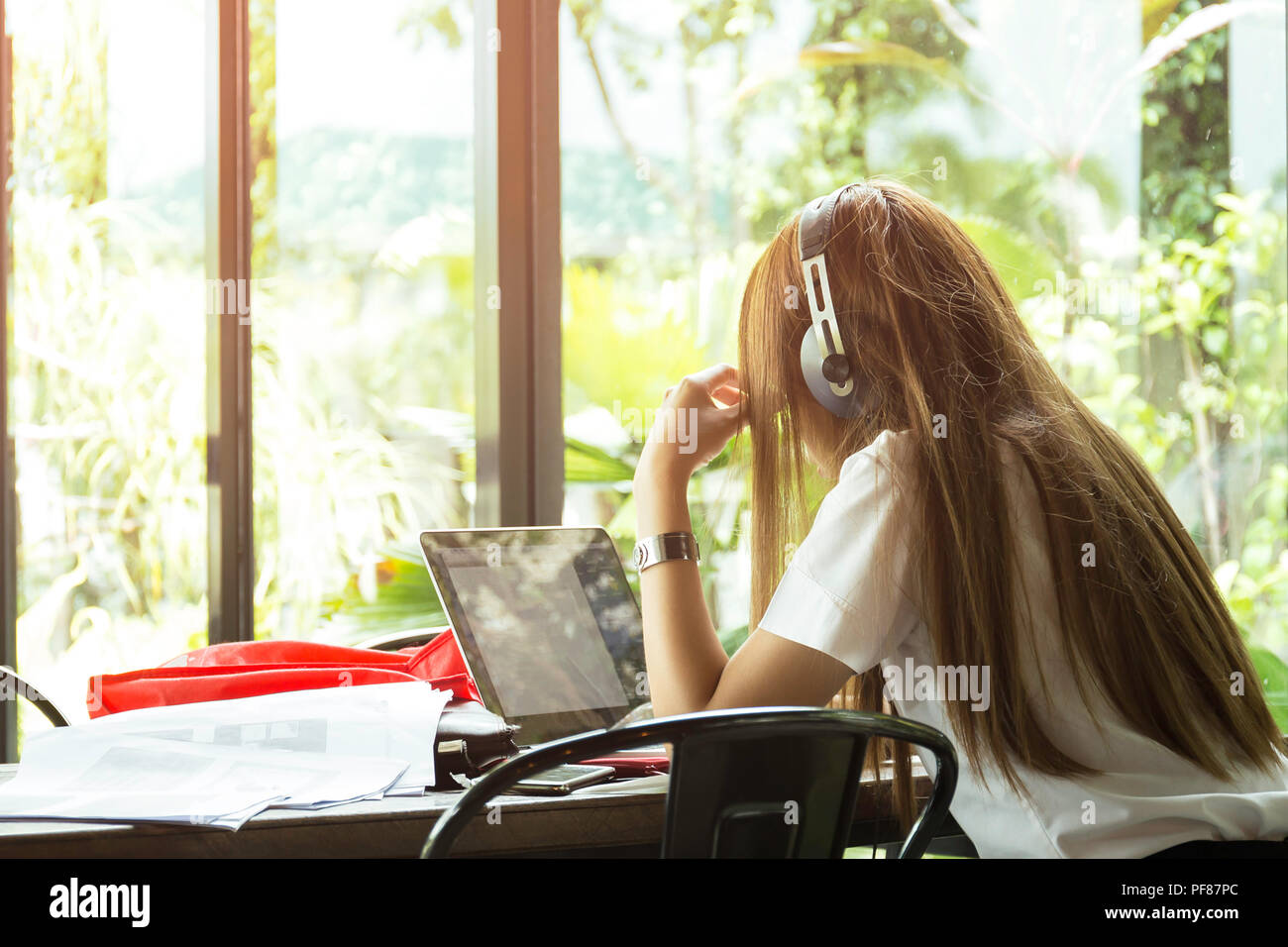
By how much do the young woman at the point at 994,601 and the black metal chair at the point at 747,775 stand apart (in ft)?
0.58

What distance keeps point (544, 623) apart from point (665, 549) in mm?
212

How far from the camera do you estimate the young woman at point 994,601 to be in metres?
1.10

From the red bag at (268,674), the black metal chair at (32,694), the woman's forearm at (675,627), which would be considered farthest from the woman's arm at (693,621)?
the black metal chair at (32,694)

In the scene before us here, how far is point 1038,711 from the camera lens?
1122 millimetres

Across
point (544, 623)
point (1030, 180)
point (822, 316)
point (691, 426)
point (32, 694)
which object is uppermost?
point (1030, 180)

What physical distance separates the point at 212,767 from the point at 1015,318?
1.01 m

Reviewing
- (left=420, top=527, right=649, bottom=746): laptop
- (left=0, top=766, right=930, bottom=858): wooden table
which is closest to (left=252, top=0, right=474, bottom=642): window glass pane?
(left=420, top=527, right=649, bottom=746): laptop

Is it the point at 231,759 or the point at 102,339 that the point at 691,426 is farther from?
the point at 102,339

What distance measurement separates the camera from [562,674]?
1396 mm

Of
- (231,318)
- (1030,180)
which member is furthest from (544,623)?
(1030,180)

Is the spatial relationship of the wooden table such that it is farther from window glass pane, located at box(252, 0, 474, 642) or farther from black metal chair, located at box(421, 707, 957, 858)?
window glass pane, located at box(252, 0, 474, 642)

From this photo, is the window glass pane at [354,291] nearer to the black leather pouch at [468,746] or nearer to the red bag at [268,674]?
the red bag at [268,674]

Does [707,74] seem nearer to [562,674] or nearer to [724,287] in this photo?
[724,287]

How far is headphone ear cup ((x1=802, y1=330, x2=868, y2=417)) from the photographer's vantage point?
4.17 feet
